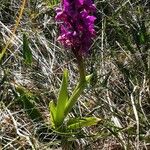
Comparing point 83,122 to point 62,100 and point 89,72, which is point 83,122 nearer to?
point 62,100

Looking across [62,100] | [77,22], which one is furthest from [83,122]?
[77,22]

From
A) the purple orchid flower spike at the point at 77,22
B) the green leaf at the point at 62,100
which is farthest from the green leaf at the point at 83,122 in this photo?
the purple orchid flower spike at the point at 77,22

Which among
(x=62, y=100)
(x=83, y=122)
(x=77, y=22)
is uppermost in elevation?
(x=77, y=22)

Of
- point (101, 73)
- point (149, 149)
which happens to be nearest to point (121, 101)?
point (101, 73)

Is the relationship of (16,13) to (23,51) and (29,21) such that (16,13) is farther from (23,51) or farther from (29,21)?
(23,51)

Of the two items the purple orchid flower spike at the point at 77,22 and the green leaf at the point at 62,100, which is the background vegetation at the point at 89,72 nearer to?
the green leaf at the point at 62,100
